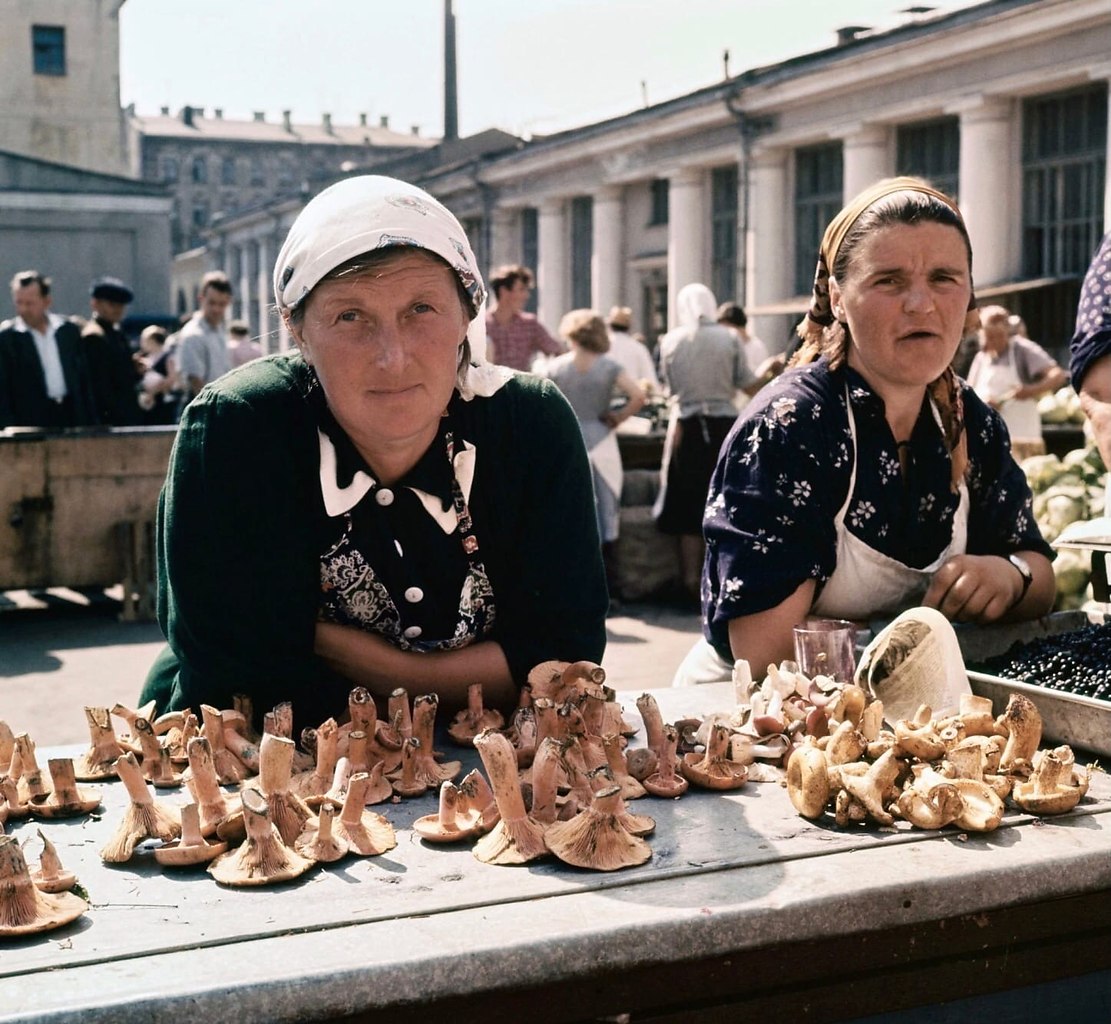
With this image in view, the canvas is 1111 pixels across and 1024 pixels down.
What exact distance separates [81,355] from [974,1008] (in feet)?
29.3

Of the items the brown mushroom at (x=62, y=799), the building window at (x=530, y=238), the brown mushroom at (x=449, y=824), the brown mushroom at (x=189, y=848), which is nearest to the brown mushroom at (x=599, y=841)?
the brown mushroom at (x=449, y=824)

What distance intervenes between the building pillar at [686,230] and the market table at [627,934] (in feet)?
67.6

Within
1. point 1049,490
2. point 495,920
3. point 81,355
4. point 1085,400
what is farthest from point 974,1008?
point 81,355

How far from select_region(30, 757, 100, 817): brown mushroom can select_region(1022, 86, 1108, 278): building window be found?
50.5 feet

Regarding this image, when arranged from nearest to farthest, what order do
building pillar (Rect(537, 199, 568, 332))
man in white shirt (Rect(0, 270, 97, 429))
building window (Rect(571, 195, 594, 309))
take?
1. man in white shirt (Rect(0, 270, 97, 429))
2. building window (Rect(571, 195, 594, 309))
3. building pillar (Rect(537, 199, 568, 332))

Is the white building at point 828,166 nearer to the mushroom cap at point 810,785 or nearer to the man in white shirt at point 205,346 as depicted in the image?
the man in white shirt at point 205,346

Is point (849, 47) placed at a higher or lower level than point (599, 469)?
higher

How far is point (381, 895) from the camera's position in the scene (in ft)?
4.80

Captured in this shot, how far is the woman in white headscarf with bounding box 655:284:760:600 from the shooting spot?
8.39 metres

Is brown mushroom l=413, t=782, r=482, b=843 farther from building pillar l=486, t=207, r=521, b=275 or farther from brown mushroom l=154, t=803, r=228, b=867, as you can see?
building pillar l=486, t=207, r=521, b=275

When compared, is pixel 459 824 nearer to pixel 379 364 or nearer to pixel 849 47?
pixel 379 364

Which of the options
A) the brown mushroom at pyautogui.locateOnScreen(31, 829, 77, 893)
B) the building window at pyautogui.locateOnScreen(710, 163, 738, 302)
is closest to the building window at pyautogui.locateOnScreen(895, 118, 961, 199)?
the building window at pyautogui.locateOnScreen(710, 163, 738, 302)

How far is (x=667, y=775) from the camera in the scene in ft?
5.95

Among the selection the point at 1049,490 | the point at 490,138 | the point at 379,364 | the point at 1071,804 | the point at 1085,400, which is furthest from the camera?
the point at 490,138
